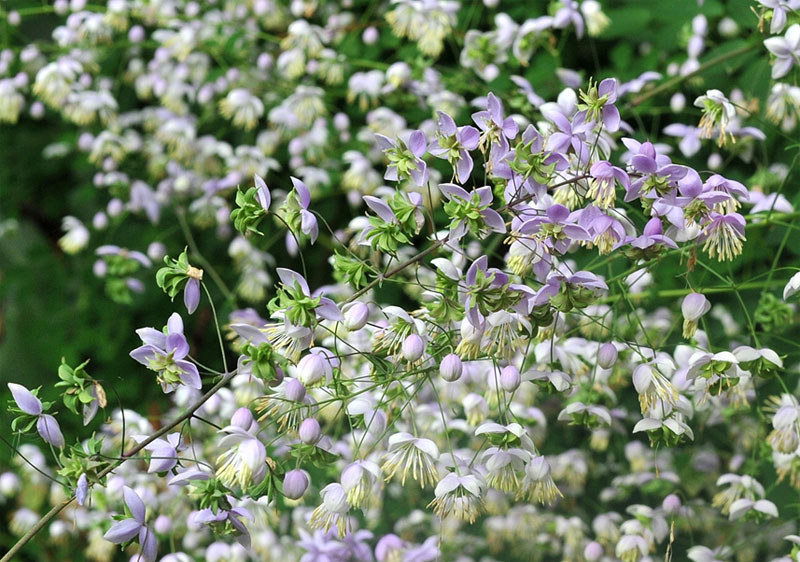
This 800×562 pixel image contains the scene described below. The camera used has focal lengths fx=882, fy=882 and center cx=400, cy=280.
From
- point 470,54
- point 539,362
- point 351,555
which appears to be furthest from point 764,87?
point 351,555

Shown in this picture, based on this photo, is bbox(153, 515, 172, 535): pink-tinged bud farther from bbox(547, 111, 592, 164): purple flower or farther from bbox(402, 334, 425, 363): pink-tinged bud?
bbox(547, 111, 592, 164): purple flower

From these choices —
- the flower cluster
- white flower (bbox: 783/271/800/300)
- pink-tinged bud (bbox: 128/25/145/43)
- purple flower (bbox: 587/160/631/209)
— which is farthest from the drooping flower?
pink-tinged bud (bbox: 128/25/145/43)

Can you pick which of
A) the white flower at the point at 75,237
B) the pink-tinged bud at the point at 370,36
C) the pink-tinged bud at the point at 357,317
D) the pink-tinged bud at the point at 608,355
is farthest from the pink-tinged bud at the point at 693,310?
the white flower at the point at 75,237

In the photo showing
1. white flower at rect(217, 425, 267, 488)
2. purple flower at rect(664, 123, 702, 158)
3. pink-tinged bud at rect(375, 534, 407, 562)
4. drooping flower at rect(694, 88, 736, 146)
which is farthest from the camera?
purple flower at rect(664, 123, 702, 158)

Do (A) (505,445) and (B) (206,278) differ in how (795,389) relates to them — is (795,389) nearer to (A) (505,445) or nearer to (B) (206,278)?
(A) (505,445)

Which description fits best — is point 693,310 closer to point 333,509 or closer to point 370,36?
point 333,509
